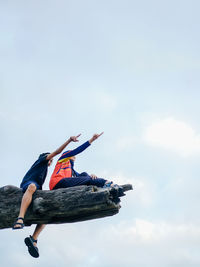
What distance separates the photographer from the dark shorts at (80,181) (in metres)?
12.4

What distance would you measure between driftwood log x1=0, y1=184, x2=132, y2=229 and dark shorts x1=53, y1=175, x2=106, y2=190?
0.36 metres

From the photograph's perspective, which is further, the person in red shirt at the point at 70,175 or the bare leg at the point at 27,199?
the person in red shirt at the point at 70,175

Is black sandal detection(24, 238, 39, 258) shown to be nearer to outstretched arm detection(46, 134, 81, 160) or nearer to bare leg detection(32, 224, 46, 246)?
bare leg detection(32, 224, 46, 246)

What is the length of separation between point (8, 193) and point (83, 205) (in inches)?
106

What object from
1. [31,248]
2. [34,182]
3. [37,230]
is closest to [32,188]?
[34,182]

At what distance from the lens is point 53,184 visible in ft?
41.9

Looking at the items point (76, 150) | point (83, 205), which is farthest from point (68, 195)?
point (76, 150)

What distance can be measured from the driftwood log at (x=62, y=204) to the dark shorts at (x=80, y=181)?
0.36 m

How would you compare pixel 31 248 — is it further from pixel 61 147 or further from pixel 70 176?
pixel 61 147

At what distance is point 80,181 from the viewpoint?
41.0 feet

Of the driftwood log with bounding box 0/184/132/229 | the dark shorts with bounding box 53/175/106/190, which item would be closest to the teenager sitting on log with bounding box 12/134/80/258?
the driftwood log with bounding box 0/184/132/229

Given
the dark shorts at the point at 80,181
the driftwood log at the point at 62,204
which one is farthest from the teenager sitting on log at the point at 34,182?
the dark shorts at the point at 80,181

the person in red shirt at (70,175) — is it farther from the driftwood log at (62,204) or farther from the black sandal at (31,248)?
the black sandal at (31,248)

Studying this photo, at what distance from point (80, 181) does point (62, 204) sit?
98 cm
